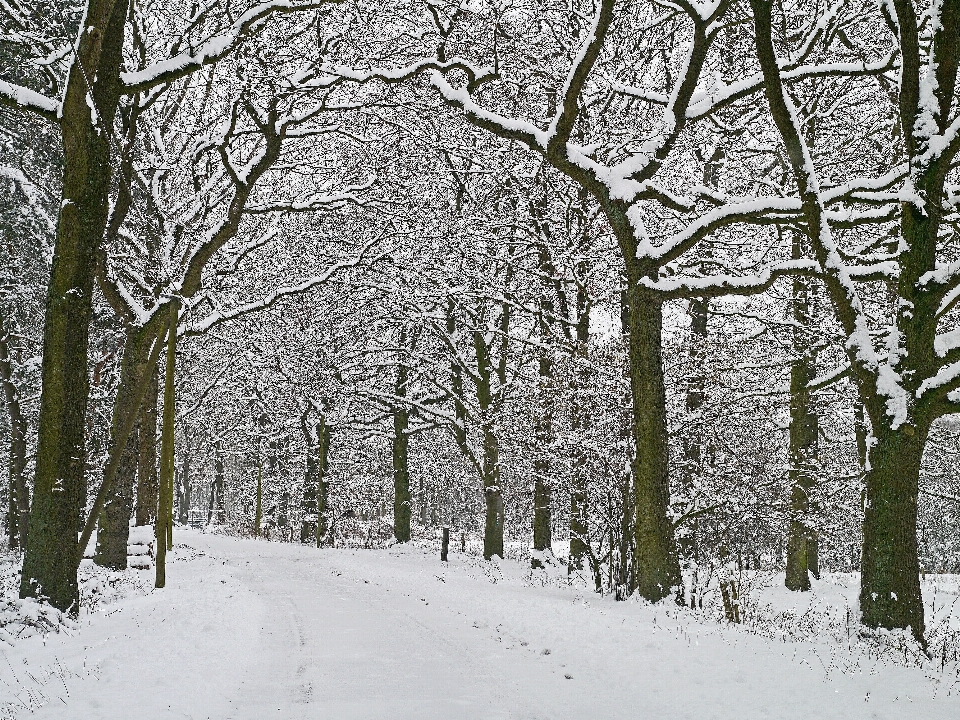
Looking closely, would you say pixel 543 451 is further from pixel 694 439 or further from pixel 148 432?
pixel 148 432

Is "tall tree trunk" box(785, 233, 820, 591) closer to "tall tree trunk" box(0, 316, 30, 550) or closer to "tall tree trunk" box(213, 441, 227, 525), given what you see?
"tall tree trunk" box(0, 316, 30, 550)

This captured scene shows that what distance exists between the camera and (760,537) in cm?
1827

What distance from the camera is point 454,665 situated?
7.07 metres

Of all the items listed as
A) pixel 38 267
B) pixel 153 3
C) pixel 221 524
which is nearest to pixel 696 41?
pixel 153 3

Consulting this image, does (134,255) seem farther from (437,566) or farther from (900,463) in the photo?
(900,463)

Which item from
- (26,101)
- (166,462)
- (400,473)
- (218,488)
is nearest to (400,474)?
(400,473)

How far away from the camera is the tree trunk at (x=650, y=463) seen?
10.3 m

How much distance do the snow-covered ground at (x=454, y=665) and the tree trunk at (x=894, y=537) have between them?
0.60m

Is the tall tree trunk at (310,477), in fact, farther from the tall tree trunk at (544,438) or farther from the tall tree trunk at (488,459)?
the tall tree trunk at (544,438)

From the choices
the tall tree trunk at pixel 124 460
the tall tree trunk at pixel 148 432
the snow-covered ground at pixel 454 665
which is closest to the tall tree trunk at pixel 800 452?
the snow-covered ground at pixel 454 665

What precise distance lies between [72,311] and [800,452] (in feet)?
47.9

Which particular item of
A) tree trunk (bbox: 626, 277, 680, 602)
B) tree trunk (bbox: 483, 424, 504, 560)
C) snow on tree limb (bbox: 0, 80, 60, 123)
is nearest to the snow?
snow on tree limb (bbox: 0, 80, 60, 123)

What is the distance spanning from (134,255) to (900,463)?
588 inches

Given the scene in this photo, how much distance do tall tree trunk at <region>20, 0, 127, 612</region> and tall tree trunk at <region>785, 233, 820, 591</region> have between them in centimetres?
1361
